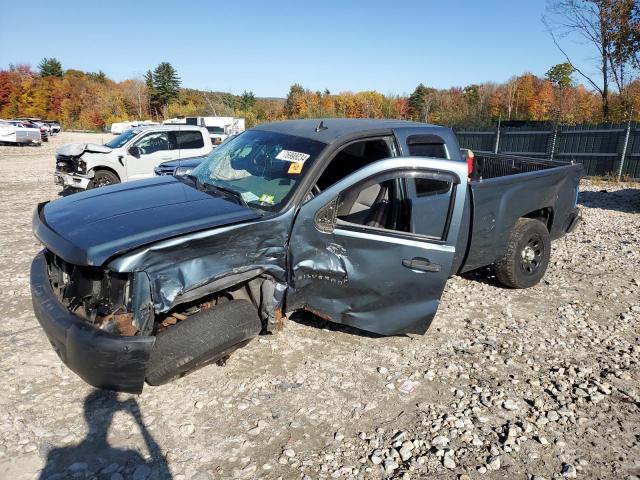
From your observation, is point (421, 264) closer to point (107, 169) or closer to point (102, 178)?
point (102, 178)

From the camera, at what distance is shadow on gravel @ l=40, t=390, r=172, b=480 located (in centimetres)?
247

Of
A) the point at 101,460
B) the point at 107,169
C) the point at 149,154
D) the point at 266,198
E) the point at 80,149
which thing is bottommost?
the point at 101,460

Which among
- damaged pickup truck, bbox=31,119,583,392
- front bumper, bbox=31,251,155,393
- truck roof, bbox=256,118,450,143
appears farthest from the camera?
truck roof, bbox=256,118,450,143

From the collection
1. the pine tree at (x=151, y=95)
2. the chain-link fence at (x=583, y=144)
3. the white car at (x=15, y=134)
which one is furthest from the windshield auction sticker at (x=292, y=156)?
the pine tree at (x=151, y=95)

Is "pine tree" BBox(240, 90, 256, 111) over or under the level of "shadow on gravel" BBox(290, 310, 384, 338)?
over

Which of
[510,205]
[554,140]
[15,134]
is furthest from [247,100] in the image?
[510,205]

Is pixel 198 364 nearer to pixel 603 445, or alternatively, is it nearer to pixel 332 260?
pixel 332 260

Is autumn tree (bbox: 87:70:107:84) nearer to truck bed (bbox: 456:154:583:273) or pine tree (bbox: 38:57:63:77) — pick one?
pine tree (bbox: 38:57:63:77)

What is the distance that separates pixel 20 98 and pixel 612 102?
7722 cm

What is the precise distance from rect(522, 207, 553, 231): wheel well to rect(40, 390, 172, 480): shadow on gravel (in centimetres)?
479

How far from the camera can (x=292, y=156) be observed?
371 cm

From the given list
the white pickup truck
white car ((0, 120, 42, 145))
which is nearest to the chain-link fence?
the white pickup truck

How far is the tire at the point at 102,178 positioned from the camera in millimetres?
10523

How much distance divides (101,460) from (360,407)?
164cm
